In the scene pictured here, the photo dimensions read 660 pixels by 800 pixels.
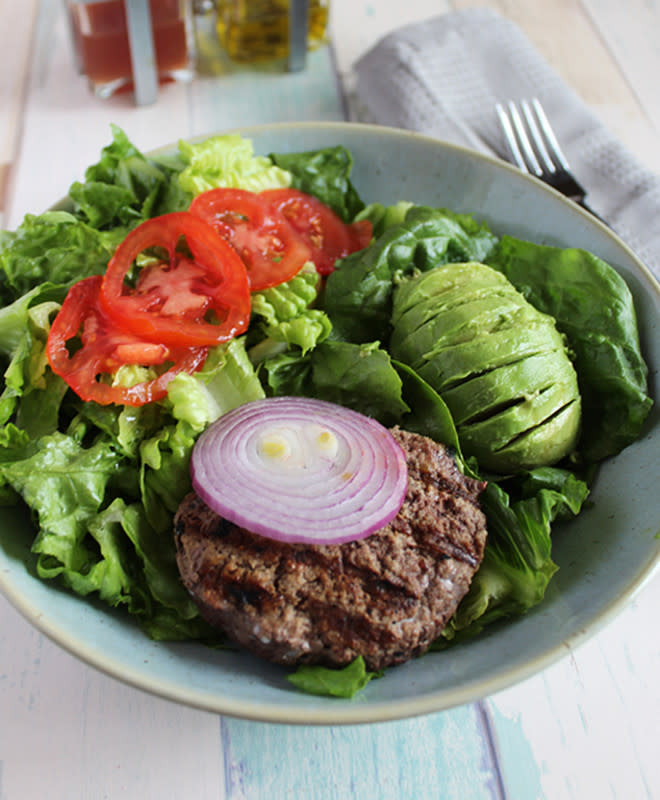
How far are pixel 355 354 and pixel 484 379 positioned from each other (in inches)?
18.3

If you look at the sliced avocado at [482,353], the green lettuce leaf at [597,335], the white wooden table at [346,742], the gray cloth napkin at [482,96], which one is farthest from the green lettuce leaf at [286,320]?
the gray cloth napkin at [482,96]

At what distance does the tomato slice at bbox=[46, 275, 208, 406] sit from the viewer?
2.48 metres

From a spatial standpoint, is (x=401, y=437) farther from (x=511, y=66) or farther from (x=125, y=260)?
(x=511, y=66)

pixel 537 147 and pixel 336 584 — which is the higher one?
pixel 537 147

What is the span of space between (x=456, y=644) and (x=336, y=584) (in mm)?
435

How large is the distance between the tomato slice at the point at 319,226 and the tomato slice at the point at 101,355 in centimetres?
85

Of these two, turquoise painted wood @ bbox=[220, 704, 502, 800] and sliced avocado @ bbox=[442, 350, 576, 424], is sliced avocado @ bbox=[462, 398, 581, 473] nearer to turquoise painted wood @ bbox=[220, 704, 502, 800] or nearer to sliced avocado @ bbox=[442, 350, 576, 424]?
sliced avocado @ bbox=[442, 350, 576, 424]

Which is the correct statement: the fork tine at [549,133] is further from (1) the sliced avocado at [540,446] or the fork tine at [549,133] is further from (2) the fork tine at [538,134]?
(1) the sliced avocado at [540,446]

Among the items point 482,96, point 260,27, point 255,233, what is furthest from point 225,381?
point 260,27

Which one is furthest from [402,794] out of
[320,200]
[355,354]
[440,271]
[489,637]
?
[320,200]

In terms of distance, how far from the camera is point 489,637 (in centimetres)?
221

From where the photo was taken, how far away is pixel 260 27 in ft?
16.2

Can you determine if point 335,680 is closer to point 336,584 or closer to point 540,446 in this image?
point 336,584

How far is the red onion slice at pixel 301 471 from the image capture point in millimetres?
2145
